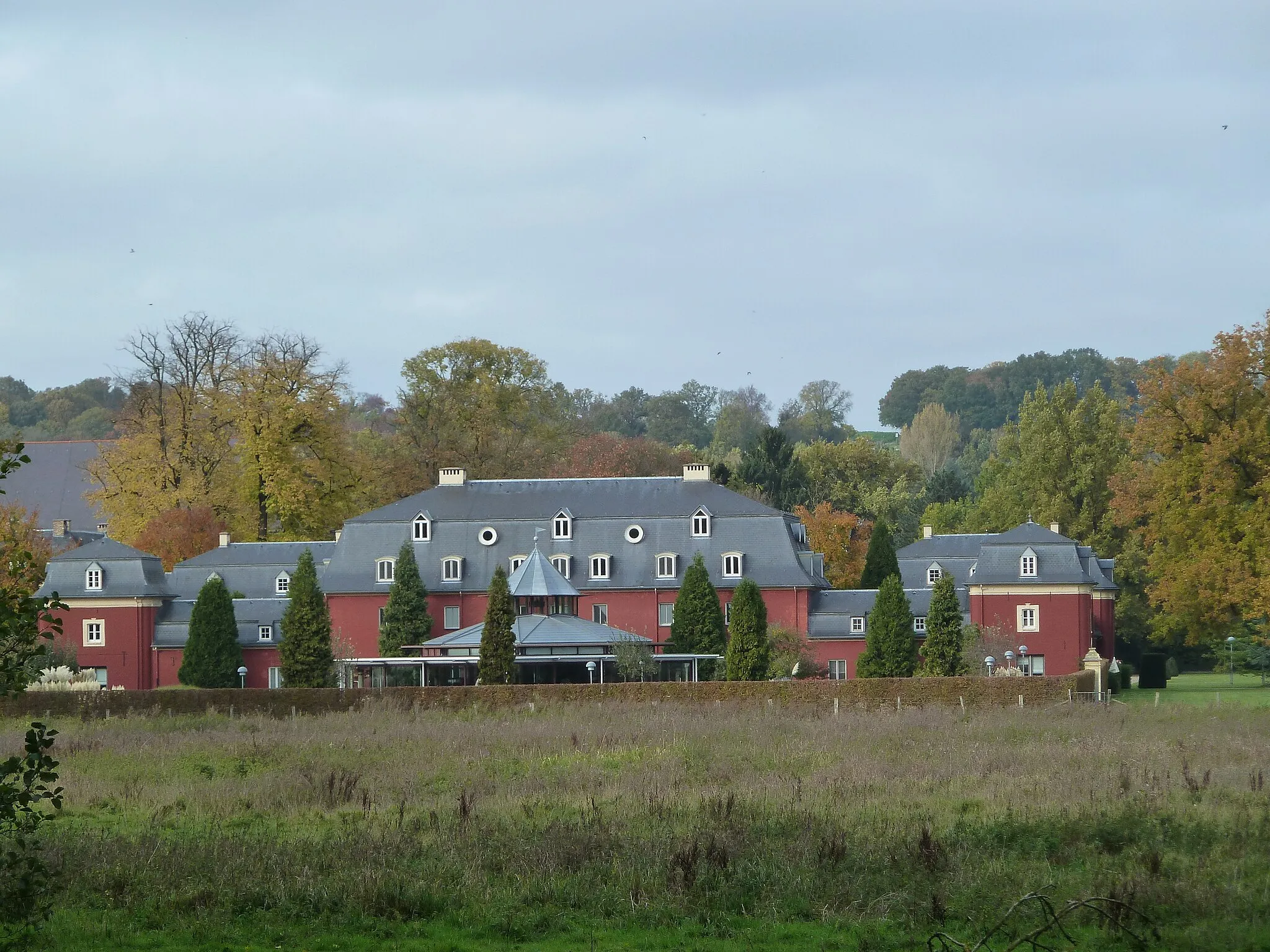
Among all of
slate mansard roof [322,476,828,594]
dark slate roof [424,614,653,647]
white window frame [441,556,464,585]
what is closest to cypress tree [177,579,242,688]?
slate mansard roof [322,476,828,594]

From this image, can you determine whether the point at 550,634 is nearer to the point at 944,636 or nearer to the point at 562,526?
the point at 562,526

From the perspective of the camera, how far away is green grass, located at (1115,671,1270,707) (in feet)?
141

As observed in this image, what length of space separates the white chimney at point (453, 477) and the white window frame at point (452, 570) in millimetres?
4294

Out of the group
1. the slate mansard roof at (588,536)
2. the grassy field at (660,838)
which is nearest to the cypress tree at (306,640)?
the slate mansard roof at (588,536)

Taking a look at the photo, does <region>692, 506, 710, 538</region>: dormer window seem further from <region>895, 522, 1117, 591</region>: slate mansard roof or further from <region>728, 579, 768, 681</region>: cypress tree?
<region>728, 579, 768, 681</region>: cypress tree

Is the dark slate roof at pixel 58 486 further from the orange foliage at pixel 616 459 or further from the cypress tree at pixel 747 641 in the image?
the cypress tree at pixel 747 641

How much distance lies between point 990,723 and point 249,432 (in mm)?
38891

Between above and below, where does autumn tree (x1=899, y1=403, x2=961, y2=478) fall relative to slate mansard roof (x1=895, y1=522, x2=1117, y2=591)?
above

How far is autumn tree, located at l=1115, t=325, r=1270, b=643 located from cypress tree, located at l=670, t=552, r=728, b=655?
1535 centimetres

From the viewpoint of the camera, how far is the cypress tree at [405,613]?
57375 mm

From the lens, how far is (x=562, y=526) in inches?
2426

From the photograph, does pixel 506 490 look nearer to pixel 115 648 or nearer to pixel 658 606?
pixel 658 606

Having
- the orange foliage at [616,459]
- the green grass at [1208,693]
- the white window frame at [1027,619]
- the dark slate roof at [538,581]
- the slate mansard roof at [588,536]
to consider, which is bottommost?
the green grass at [1208,693]

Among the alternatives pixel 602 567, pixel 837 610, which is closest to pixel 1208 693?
pixel 837 610
